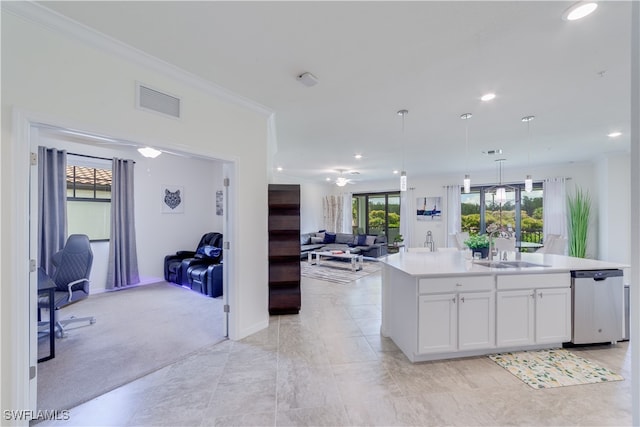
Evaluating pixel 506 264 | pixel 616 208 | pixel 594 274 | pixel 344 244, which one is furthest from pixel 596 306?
pixel 344 244

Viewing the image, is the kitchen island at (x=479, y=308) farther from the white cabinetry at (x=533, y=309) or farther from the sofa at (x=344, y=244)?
the sofa at (x=344, y=244)

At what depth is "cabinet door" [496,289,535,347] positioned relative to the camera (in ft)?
8.75

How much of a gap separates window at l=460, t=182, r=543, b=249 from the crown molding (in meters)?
6.51

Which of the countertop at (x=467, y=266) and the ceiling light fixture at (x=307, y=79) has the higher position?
the ceiling light fixture at (x=307, y=79)

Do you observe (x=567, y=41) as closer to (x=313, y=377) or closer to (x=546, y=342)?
(x=546, y=342)

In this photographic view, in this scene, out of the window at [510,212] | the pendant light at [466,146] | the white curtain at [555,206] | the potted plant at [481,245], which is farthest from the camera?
the window at [510,212]

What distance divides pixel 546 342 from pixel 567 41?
277cm

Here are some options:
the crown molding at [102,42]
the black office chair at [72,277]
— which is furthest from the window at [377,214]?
the black office chair at [72,277]

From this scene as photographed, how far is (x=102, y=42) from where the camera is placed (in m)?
2.01

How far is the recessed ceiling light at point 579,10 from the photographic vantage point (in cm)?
166

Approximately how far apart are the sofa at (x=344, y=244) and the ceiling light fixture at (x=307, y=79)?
5126 mm

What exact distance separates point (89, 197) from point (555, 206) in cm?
1015

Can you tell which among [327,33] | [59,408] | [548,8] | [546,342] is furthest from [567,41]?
[59,408]

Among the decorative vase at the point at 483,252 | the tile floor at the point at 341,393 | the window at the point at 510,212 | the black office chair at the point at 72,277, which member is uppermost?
the window at the point at 510,212
